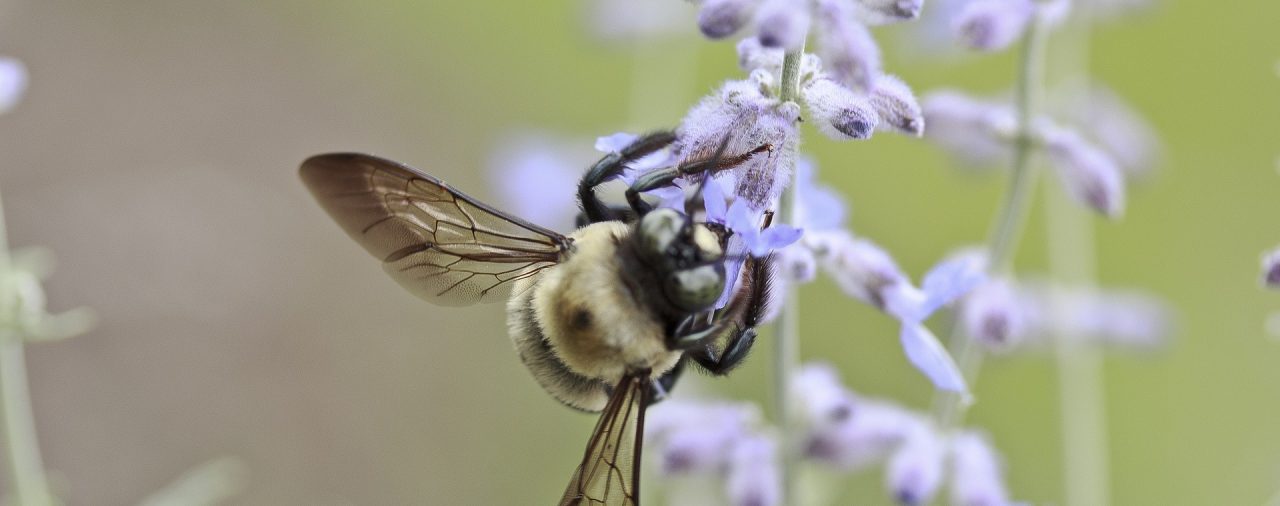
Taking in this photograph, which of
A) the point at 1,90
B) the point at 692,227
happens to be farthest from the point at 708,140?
the point at 1,90

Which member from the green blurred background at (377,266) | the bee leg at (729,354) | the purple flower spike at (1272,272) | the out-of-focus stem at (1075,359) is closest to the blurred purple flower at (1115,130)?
the out-of-focus stem at (1075,359)

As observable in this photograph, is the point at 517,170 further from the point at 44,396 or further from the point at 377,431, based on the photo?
the point at 44,396

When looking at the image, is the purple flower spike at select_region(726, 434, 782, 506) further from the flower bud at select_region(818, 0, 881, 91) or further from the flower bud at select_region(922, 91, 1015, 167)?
the flower bud at select_region(818, 0, 881, 91)

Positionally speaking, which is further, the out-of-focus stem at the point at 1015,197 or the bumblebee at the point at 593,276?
the out-of-focus stem at the point at 1015,197

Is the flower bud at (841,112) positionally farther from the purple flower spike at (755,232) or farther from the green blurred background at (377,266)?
the green blurred background at (377,266)

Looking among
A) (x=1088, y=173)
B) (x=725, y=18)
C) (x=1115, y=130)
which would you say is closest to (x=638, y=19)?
(x=1115, y=130)

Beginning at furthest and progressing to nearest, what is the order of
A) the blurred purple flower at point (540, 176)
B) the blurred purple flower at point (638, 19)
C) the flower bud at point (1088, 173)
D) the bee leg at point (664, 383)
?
the blurred purple flower at point (638, 19), the blurred purple flower at point (540, 176), the flower bud at point (1088, 173), the bee leg at point (664, 383)

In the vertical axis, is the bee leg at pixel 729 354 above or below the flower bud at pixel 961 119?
below

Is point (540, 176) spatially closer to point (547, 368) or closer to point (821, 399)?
point (821, 399)
